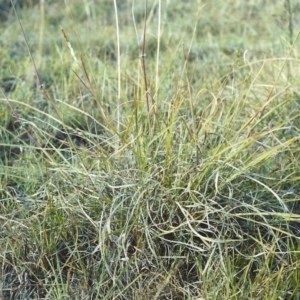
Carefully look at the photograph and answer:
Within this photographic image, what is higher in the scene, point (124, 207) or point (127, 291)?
point (124, 207)

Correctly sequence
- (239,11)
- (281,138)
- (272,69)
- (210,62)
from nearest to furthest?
(281,138) → (272,69) → (210,62) → (239,11)

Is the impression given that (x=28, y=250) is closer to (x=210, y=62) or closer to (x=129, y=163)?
(x=129, y=163)

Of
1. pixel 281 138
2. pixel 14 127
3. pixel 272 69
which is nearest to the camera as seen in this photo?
pixel 281 138

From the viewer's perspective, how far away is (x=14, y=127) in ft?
8.47

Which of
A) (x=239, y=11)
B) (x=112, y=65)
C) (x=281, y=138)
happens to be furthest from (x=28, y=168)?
(x=239, y=11)

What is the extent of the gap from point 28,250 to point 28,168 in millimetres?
328

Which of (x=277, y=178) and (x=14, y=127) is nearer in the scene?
(x=277, y=178)

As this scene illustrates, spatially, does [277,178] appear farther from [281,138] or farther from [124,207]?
[124,207]

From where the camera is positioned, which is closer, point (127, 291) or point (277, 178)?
point (127, 291)

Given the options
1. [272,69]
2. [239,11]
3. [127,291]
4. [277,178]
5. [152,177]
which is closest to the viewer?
[127,291]

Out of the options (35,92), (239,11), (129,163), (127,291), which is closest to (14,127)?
(35,92)

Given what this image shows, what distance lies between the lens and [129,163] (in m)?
2.06

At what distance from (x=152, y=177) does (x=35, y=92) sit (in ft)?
3.49

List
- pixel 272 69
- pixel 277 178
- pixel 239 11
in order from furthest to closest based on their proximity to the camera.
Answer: pixel 239 11 → pixel 272 69 → pixel 277 178
